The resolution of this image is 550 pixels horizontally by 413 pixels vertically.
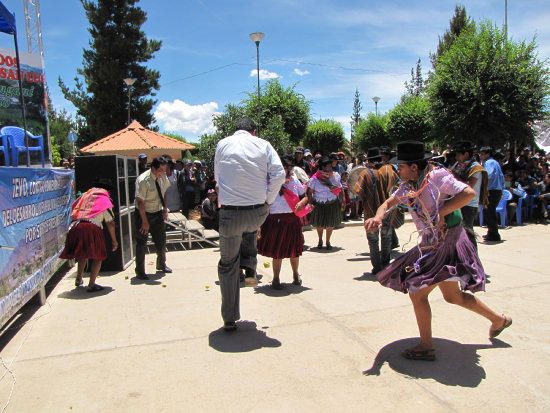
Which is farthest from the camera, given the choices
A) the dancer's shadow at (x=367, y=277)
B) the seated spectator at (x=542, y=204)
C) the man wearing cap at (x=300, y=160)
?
the seated spectator at (x=542, y=204)

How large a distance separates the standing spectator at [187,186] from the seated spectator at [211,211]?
8.14 ft

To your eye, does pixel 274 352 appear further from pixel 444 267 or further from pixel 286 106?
pixel 286 106

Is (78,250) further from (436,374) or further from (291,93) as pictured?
(291,93)

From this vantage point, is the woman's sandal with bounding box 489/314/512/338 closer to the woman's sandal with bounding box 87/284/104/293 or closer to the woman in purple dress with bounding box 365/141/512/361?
the woman in purple dress with bounding box 365/141/512/361

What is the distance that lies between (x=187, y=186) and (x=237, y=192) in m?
8.61

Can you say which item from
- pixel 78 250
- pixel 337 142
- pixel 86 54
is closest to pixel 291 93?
pixel 337 142

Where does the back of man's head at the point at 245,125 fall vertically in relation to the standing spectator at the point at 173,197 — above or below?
above

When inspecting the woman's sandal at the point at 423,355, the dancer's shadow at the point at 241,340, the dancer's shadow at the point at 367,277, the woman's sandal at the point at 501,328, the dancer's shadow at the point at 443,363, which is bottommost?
the dancer's shadow at the point at 367,277

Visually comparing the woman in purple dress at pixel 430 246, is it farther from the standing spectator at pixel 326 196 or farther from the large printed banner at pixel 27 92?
the large printed banner at pixel 27 92

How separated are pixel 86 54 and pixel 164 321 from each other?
3113 centimetres

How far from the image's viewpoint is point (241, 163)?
13.2 feet

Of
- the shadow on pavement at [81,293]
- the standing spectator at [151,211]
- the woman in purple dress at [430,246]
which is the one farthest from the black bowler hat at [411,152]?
the shadow on pavement at [81,293]

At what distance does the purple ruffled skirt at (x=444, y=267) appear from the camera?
3400mm

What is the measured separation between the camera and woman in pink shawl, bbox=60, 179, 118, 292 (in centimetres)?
577
